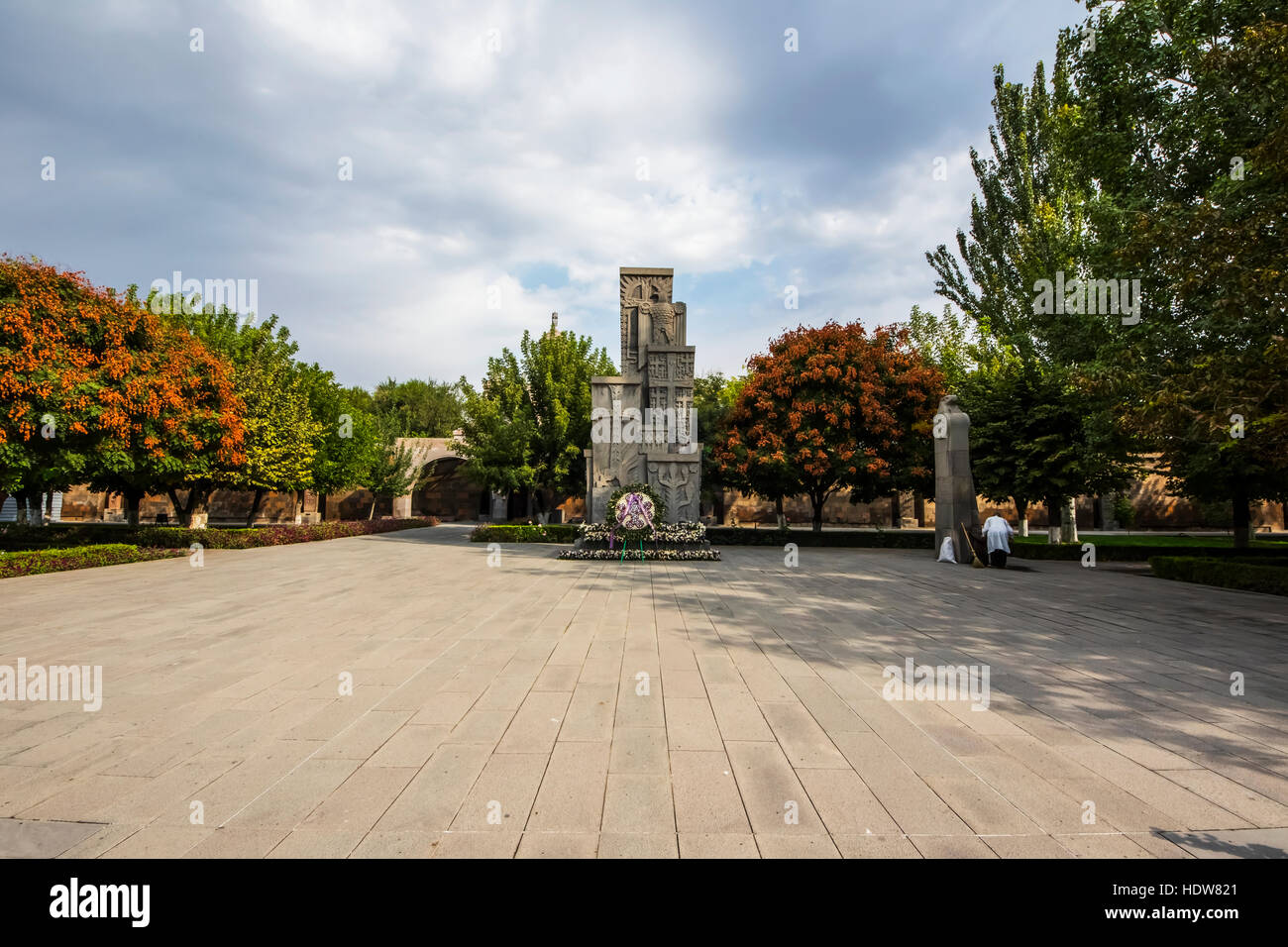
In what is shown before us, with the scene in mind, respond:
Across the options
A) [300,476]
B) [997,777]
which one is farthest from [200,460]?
[997,777]

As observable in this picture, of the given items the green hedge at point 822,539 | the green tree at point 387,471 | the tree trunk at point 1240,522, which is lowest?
the green hedge at point 822,539

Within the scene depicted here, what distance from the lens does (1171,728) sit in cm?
432

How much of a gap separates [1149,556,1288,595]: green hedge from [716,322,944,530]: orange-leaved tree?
26.7ft

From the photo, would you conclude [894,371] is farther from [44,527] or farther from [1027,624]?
[44,527]

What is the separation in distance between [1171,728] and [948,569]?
37.4 feet

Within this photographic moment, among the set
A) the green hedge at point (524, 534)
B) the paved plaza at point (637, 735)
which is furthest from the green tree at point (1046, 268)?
the green hedge at point (524, 534)

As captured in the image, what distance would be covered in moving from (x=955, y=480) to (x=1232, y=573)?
20.6ft

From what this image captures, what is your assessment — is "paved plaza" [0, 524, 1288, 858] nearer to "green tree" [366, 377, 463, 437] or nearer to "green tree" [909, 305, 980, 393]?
"green tree" [909, 305, 980, 393]

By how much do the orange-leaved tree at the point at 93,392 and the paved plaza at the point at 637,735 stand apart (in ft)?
21.5

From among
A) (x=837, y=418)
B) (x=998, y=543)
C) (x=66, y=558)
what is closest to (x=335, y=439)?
(x=66, y=558)

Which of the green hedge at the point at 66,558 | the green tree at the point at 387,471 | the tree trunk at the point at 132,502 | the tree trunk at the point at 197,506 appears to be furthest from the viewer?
the green tree at the point at 387,471

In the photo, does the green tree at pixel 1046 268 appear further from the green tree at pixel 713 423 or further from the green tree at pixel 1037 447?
the green tree at pixel 713 423

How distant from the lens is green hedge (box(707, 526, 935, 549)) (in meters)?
22.6

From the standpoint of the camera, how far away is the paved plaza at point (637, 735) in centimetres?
287
